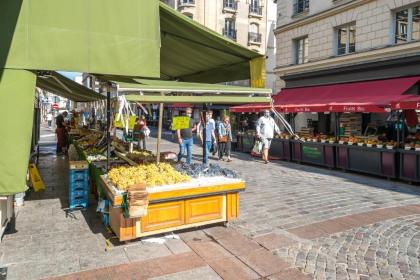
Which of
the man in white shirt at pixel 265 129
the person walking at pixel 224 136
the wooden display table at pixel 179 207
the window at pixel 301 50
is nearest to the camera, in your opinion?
the wooden display table at pixel 179 207

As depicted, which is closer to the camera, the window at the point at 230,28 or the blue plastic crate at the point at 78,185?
the blue plastic crate at the point at 78,185

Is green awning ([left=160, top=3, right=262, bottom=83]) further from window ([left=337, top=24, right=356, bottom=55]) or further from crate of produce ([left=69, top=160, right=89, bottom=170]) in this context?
window ([left=337, top=24, right=356, bottom=55])

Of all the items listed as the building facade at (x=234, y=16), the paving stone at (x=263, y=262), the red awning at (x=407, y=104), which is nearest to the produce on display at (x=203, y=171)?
the paving stone at (x=263, y=262)

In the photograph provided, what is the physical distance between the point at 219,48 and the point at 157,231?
11.6 feet

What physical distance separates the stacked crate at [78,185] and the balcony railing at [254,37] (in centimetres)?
3754

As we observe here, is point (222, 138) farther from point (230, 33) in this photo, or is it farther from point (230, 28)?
point (230, 28)

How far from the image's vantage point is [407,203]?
795 centimetres

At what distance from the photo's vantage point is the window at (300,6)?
65.5 ft

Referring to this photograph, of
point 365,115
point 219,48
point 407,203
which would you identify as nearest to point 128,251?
point 219,48

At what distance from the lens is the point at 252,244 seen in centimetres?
538

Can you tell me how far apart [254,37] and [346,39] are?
2593cm

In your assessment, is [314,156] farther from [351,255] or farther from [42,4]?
[42,4]

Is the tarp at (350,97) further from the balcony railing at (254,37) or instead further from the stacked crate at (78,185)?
the balcony railing at (254,37)

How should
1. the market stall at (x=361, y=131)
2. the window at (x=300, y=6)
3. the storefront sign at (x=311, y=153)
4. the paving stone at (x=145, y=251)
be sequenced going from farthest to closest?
1. the window at (x=300, y=6)
2. the storefront sign at (x=311, y=153)
3. the market stall at (x=361, y=131)
4. the paving stone at (x=145, y=251)
